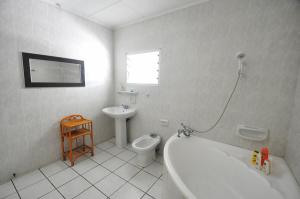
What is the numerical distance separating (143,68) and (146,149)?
1511 millimetres

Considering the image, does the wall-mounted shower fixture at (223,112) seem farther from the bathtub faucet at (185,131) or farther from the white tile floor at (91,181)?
the white tile floor at (91,181)

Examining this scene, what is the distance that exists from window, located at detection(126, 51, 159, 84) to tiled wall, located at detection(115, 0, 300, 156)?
5.7 inches

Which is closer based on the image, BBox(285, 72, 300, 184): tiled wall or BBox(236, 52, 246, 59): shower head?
BBox(285, 72, 300, 184): tiled wall

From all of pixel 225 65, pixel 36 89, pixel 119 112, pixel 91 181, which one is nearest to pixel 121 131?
pixel 119 112

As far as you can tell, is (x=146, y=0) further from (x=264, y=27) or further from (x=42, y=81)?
(x=42, y=81)

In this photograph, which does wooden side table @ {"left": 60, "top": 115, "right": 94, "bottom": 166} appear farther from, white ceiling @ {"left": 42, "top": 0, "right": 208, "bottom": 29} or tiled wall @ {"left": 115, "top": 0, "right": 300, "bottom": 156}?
white ceiling @ {"left": 42, "top": 0, "right": 208, "bottom": 29}

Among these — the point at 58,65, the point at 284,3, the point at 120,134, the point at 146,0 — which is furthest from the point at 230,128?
the point at 58,65

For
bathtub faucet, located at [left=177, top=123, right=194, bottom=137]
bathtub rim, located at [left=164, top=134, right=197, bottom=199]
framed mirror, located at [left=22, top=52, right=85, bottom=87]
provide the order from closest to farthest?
bathtub rim, located at [left=164, top=134, right=197, bottom=199] < framed mirror, located at [left=22, top=52, right=85, bottom=87] < bathtub faucet, located at [left=177, top=123, right=194, bottom=137]

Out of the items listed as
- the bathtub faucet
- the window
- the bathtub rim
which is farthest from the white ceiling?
the bathtub rim

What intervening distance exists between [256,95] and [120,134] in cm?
230

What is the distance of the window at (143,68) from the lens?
2.27 meters

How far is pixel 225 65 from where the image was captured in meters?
1.59

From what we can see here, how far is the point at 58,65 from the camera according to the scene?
1.99 m

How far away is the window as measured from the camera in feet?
7.46
